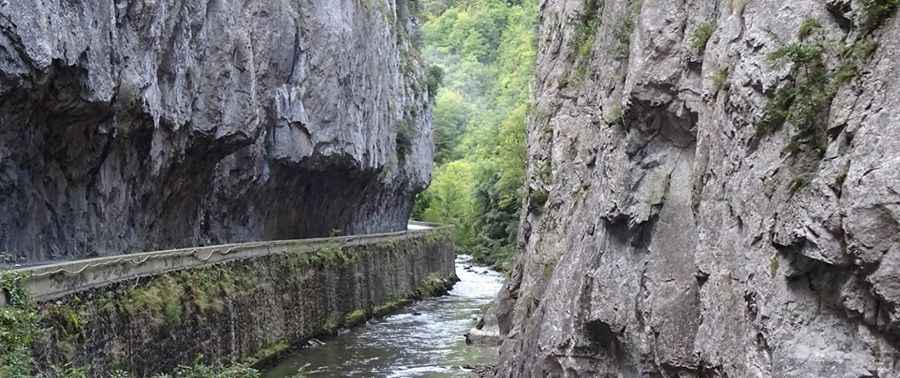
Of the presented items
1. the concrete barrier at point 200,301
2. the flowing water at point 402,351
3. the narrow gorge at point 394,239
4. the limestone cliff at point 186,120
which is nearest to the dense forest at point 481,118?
the limestone cliff at point 186,120

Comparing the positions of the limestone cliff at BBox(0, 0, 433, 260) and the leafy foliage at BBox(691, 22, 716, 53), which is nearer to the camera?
the leafy foliage at BBox(691, 22, 716, 53)

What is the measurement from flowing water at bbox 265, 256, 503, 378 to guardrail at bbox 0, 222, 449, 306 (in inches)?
151

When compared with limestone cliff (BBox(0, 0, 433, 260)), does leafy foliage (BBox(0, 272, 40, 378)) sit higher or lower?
lower

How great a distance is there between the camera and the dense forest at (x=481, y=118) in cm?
6128

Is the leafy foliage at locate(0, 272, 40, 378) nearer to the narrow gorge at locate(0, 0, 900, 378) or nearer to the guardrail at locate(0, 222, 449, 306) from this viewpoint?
the narrow gorge at locate(0, 0, 900, 378)

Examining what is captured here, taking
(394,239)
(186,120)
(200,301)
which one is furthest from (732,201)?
(394,239)

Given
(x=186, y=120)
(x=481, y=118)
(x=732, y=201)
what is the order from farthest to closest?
(x=481, y=118), (x=186, y=120), (x=732, y=201)

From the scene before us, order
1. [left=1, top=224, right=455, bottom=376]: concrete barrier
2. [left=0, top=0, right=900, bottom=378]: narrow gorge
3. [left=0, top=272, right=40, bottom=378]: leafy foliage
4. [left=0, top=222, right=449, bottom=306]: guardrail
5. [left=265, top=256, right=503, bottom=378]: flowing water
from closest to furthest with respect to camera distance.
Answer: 1. [left=0, top=0, right=900, bottom=378]: narrow gorge
2. [left=0, top=272, right=40, bottom=378]: leafy foliage
3. [left=0, top=222, right=449, bottom=306]: guardrail
4. [left=1, top=224, right=455, bottom=376]: concrete barrier
5. [left=265, top=256, right=503, bottom=378]: flowing water

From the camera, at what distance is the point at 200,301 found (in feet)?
76.9

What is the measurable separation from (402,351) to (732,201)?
67.6ft

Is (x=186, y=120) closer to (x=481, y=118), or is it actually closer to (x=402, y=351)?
(x=402, y=351)

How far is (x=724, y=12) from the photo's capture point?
1316 centimetres

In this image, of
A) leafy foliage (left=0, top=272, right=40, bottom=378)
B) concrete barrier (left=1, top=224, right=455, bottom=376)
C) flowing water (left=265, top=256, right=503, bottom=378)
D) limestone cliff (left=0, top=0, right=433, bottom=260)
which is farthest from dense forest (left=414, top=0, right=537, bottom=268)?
leafy foliage (left=0, top=272, right=40, bottom=378)

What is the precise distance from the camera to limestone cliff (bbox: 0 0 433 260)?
65.9 ft
